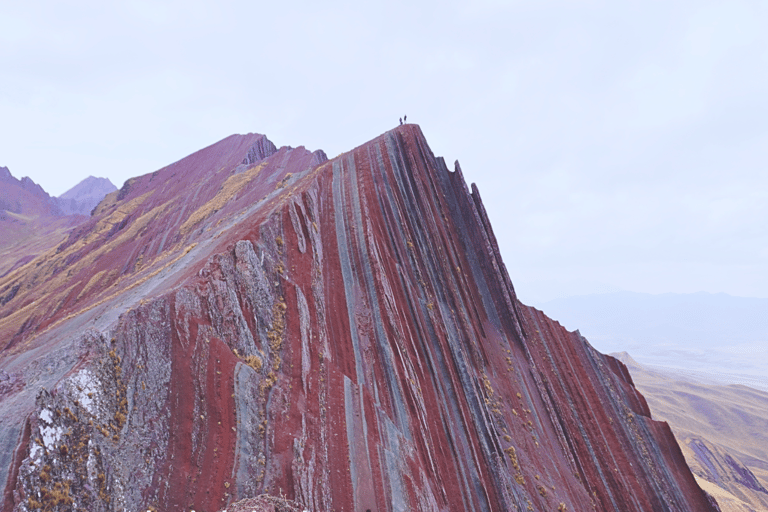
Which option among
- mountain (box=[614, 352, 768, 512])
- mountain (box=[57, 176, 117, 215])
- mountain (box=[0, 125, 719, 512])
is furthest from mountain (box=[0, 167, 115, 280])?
mountain (box=[614, 352, 768, 512])

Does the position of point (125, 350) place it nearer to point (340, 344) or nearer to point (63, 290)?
point (340, 344)

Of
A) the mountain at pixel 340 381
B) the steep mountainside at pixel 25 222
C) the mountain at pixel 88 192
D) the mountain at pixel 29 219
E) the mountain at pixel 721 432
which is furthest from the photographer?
the mountain at pixel 88 192

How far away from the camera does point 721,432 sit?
92188mm

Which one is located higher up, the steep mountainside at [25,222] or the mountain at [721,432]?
the steep mountainside at [25,222]

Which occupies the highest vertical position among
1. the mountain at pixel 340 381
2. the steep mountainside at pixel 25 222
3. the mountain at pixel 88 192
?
the mountain at pixel 88 192

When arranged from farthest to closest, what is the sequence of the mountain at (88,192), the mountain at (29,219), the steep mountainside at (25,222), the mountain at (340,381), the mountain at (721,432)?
the mountain at (88,192) < the mountain at (29,219) < the steep mountainside at (25,222) < the mountain at (721,432) < the mountain at (340,381)

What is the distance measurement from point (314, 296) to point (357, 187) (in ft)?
37.1

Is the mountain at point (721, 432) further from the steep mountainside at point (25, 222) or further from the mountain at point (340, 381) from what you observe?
the steep mountainside at point (25, 222)

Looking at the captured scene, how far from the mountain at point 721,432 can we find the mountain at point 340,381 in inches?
1705

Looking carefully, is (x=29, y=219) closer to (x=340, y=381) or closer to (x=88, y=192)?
(x=88, y=192)

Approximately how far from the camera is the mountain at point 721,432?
55.9 metres

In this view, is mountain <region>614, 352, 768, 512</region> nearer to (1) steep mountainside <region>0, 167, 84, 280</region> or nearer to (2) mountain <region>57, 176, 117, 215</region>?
(1) steep mountainside <region>0, 167, 84, 280</region>

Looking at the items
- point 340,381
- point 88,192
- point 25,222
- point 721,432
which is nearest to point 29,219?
point 25,222

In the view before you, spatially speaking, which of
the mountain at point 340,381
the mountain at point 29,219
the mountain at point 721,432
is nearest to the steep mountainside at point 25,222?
the mountain at point 29,219
